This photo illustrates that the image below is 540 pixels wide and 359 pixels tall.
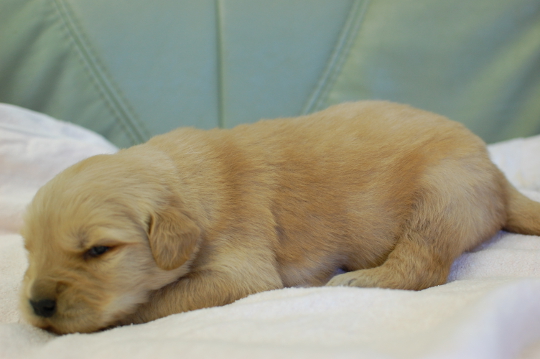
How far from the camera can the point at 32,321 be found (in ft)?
5.12

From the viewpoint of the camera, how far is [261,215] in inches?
75.5

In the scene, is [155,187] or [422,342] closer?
[422,342]

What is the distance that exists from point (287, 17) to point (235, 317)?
2.59 m

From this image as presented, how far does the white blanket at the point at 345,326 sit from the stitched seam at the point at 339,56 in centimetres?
195

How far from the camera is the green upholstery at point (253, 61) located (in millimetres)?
3221

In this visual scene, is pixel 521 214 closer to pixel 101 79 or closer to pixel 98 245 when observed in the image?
pixel 98 245

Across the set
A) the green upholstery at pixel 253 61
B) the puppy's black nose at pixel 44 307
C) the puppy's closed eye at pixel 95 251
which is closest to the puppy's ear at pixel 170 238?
the puppy's closed eye at pixel 95 251

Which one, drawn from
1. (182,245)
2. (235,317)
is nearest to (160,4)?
(182,245)

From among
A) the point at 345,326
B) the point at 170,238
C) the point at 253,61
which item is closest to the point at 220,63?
the point at 253,61

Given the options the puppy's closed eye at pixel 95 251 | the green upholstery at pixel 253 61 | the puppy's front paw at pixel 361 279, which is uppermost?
the green upholstery at pixel 253 61

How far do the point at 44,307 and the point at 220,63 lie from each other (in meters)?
2.47

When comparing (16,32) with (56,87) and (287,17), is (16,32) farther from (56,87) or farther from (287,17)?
(287,17)

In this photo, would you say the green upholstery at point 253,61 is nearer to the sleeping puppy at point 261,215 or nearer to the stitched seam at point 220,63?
the stitched seam at point 220,63

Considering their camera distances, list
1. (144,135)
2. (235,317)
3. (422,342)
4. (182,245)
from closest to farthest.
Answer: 1. (422,342)
2. (235,317)
3. (182,245)
4. (144,135)
